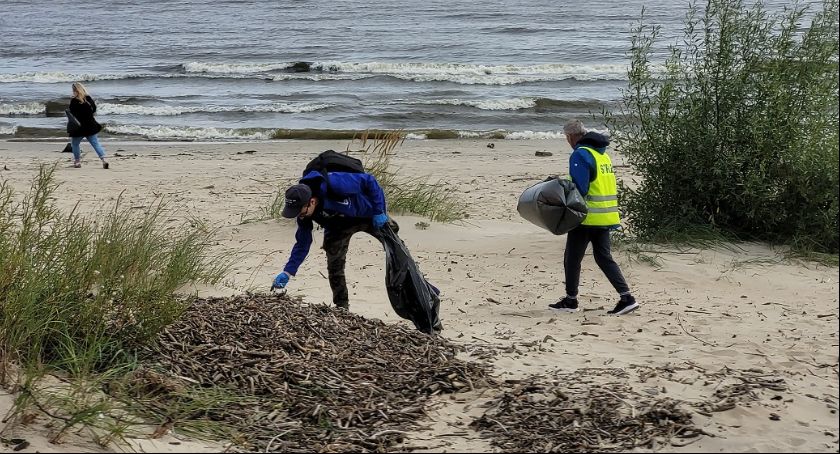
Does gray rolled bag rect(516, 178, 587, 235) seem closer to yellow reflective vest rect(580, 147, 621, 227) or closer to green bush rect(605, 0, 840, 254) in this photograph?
yellow reflective vest rect(580, 147, 621, 227)

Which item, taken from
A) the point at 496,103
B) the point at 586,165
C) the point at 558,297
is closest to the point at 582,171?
the point at 586,165

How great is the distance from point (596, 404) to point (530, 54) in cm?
2999

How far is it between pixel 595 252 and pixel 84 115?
433 inches

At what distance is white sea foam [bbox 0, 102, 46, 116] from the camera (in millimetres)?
24372

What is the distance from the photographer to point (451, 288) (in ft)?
27.8

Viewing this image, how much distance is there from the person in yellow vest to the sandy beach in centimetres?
27

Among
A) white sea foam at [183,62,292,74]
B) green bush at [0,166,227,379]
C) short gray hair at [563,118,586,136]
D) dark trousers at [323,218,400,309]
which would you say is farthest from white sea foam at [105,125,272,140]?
green bush at [0,166,227,379]

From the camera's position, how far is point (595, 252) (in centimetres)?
765

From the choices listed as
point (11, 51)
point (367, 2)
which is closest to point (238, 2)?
point (367, 2)

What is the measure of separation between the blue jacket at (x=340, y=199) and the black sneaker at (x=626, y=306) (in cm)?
213

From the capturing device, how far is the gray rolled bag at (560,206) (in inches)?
287

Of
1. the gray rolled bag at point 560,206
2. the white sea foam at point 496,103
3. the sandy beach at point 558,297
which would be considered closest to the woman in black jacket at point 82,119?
the sandy beach at point 558,297

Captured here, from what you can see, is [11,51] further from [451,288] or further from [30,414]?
[30,414]

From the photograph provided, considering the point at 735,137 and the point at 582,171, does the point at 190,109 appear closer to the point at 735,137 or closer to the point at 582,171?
the point at 735,137
